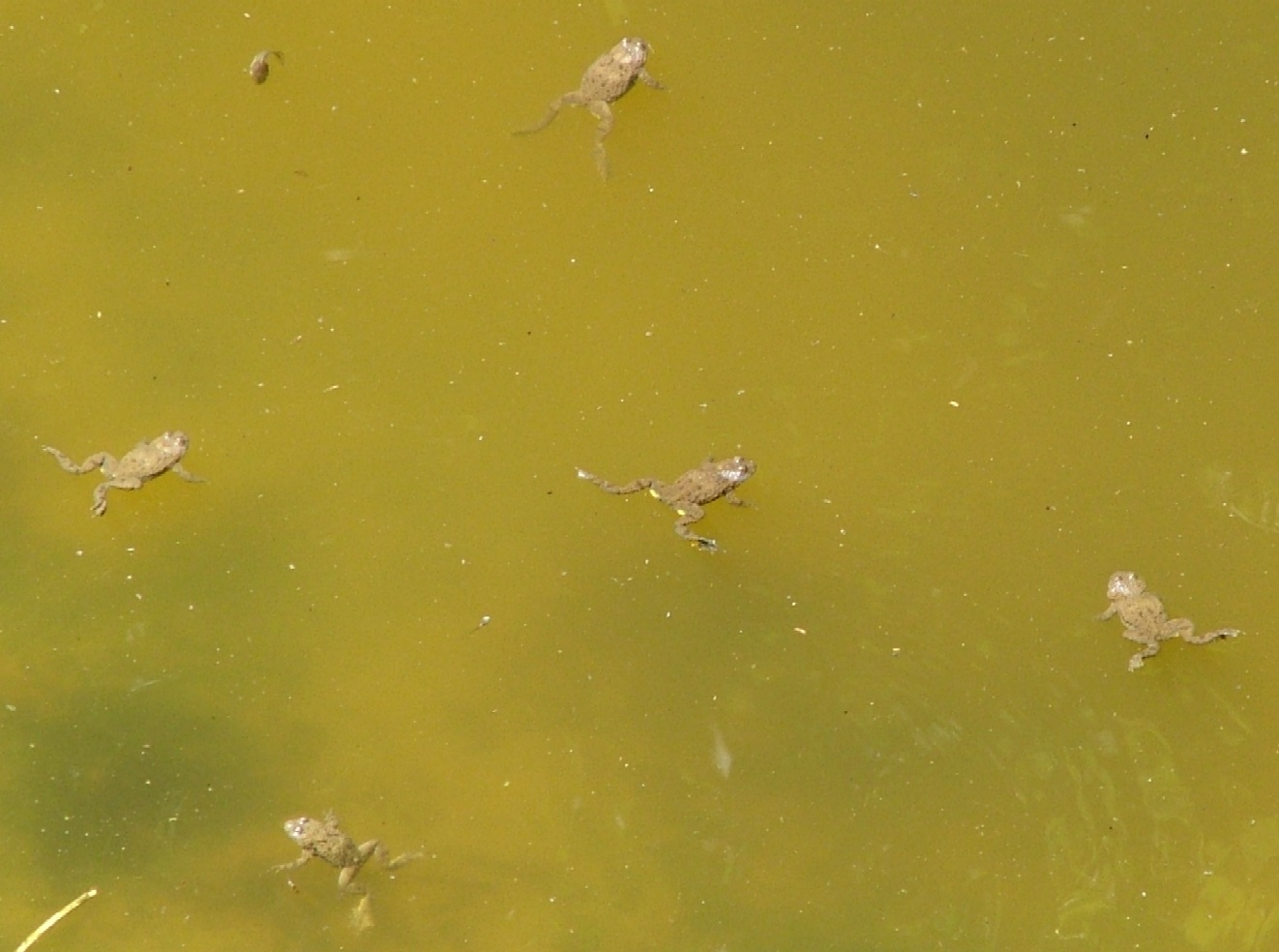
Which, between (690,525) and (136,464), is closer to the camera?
(136,464)

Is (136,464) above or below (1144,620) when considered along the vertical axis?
above

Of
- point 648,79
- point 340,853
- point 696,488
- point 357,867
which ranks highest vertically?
point 648,79

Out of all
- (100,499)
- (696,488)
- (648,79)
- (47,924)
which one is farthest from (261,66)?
(47,924)

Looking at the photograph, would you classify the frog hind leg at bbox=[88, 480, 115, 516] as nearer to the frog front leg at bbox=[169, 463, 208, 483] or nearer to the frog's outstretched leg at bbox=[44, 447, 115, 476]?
the frog's outstretched leg at bbox=[44, 447, 115, 476]

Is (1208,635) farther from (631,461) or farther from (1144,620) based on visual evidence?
(631,461)

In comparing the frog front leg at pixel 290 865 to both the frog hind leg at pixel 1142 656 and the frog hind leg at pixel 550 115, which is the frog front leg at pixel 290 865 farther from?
the frog hind leg at pixel 1142 656

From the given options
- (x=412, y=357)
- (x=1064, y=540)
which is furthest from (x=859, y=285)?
(x=412, y=357)
